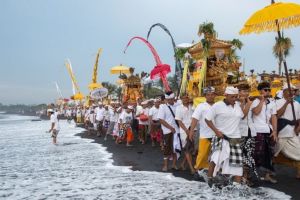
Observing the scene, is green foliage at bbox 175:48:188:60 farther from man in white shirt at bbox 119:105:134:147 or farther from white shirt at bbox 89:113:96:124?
white shirt at bbox 89:113:96:124

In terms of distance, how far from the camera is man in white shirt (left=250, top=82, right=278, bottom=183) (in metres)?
7.55

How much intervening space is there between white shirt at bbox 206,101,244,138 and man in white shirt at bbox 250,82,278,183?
66cm

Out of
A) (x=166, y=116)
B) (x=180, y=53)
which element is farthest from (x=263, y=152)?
(x=180, y=53)

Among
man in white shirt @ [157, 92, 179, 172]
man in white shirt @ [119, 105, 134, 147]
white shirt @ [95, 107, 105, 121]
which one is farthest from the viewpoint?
white shirt @ [95, 107, 105, 121]

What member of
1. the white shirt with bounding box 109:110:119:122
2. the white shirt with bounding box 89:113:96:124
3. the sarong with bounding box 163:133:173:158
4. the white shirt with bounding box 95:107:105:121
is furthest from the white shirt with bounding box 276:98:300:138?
the white shirt with bounding box 89:113:96:124

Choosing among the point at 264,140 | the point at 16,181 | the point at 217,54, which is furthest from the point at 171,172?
the point at 217,54

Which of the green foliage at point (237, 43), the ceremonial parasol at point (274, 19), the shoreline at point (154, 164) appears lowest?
the shoreline at point (154, 164)

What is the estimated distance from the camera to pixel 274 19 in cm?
719

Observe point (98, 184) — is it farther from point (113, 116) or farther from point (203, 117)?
point (113, 116)

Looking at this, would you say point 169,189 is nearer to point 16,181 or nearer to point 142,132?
point 16,181

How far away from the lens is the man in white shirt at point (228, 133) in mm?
6898

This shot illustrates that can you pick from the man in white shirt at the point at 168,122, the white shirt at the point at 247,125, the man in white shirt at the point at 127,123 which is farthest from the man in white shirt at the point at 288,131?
the man in white shirt at the point at 127,123

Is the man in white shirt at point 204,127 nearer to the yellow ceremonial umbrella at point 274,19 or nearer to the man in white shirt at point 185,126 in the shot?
the man in white shirt at point 185,126

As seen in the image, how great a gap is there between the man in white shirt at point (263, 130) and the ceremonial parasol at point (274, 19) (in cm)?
43
